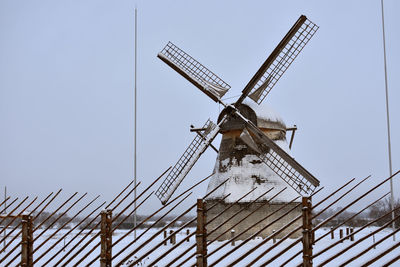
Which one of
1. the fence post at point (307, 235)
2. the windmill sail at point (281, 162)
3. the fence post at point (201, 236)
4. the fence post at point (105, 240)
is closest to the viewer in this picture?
the fence post at point (307, 235)

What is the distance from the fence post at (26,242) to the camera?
639cm

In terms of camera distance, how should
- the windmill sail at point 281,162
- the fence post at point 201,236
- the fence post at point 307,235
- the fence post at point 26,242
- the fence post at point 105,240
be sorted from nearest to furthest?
the fence post at point 307,235
the fence post at point 201,236
the fence post at point 105,240
the fence post at point 26,242
the windmill sail at point 281,162

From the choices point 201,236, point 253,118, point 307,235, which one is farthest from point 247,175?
point 307,235

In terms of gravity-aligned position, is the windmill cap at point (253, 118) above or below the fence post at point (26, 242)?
above

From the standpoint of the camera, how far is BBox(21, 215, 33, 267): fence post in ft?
21.0

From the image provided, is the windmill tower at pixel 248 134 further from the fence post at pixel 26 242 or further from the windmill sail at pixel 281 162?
the fence post at pixel 26 242

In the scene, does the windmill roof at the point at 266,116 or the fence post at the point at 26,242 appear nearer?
the fence post at the point at 26,242

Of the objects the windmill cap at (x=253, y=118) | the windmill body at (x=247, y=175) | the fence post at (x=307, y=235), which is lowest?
the fence post at (x=307, y=235)

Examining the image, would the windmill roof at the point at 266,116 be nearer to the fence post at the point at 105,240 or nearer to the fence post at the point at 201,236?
the fence post at the point at 105,240

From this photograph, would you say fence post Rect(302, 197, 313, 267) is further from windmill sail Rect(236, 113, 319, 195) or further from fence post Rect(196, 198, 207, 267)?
windmill sail Rect(236, 113, 319, 195)

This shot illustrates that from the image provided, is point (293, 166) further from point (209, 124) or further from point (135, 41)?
point (135, 41)

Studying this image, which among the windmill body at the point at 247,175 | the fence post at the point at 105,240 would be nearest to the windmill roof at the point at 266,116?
the windmill body at the point at 247,175

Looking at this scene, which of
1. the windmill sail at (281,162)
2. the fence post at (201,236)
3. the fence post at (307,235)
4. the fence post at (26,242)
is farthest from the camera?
the windmill sail at (281,162)

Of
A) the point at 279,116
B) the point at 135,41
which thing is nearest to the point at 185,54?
the point at 135,41
